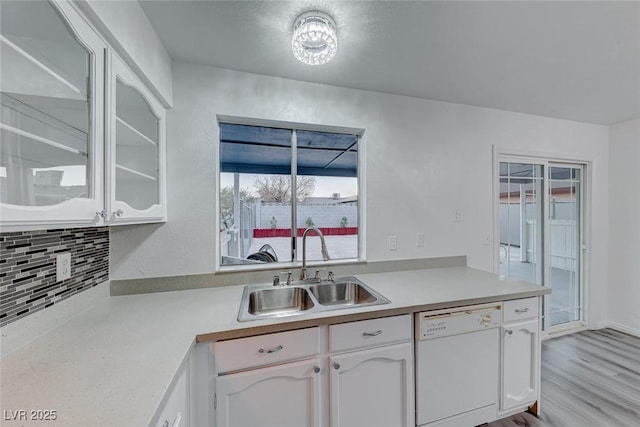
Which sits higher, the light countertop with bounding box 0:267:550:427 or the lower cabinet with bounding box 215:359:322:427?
the light countertop with bounding box 0:267:550:427

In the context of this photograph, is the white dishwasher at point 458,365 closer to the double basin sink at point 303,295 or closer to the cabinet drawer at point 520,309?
the cabinet drawer at point 520,309

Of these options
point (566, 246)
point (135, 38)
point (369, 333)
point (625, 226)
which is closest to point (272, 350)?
point (369, 333)

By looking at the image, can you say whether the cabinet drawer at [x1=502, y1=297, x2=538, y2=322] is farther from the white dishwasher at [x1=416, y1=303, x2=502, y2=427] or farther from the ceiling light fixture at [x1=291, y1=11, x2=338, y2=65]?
the ceiling light fixture at [x1=291, y1=11, x2=338, y2=65]

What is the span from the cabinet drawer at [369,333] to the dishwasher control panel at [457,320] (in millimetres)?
89

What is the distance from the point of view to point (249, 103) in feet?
5.64

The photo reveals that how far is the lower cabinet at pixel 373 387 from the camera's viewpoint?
1223 millimetres

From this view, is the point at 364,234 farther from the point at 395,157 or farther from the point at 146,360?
the point at 146,360

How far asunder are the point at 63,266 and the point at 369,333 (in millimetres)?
1438

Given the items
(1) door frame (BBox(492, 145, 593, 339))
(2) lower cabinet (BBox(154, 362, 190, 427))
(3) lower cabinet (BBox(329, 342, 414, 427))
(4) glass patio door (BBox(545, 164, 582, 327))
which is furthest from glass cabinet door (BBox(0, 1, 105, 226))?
(4) glass patio door (BBox(545, 164, 582, 327))

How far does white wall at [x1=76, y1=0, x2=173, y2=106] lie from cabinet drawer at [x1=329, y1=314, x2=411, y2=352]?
1477mm

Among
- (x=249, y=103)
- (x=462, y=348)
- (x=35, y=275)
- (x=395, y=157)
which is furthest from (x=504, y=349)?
(x=35, y=275)

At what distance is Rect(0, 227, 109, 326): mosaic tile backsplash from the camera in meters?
0.89

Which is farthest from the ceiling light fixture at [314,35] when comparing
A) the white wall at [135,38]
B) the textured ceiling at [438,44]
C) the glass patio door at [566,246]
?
the glass patio door at [566,246]

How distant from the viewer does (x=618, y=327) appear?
9.02 ft
